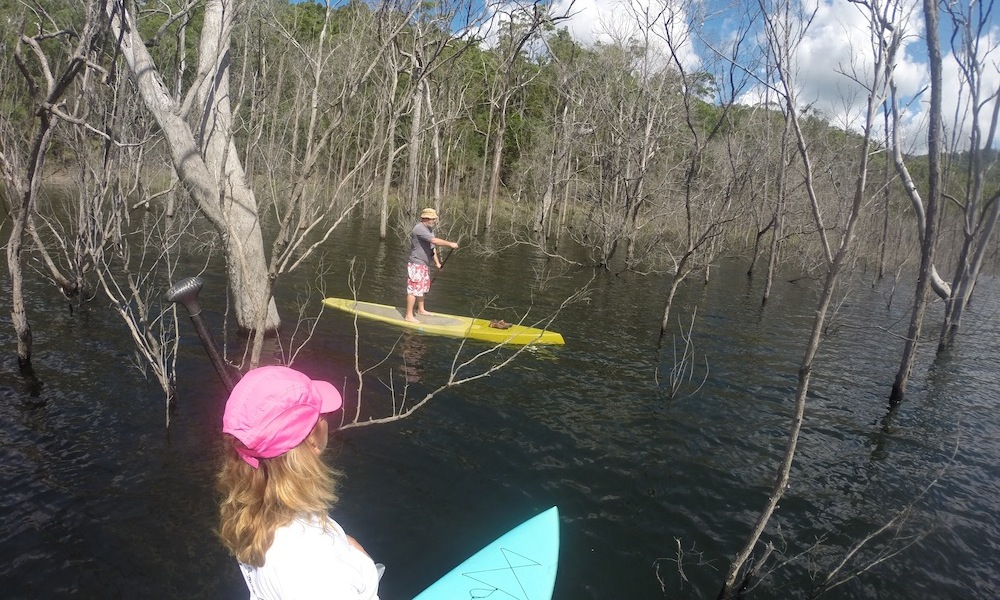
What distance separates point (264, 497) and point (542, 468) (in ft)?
13.2

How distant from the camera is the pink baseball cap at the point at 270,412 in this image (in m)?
1.65

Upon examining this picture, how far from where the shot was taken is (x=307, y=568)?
A: 1.67 metres

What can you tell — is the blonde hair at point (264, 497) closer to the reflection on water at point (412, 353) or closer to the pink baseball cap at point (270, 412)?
the pink baseball cap at point (270, 412)

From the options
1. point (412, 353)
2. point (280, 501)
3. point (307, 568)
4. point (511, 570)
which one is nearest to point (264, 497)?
point (280, 501)


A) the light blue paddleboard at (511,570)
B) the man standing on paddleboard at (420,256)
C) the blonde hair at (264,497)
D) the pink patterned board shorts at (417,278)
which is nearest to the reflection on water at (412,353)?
the man standing on paddleboard at (420,256)

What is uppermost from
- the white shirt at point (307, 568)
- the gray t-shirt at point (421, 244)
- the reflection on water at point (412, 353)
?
the gray t-shirt at point (421, 244)

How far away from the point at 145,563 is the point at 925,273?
7857 mm

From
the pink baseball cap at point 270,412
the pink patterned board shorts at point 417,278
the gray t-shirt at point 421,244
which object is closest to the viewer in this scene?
the pink baseball cap at point 270,412

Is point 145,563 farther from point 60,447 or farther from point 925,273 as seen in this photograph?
point 925,273

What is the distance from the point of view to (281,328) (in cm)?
913

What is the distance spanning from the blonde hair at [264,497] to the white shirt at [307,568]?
0.10 feet

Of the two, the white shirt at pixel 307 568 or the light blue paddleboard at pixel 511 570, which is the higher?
the white shirt at pixel 307 568

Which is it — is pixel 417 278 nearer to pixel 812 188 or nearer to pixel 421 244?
pixel 421 244

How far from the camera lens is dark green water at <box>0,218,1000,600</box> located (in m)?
4.03
